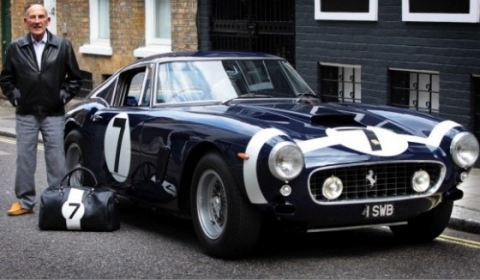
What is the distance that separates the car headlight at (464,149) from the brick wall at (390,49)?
217 inches

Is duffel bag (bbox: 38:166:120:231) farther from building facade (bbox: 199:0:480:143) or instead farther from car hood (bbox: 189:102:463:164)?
building facade (bbox: 199:0:480:143)

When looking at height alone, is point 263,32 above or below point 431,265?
above

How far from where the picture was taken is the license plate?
26.7ft

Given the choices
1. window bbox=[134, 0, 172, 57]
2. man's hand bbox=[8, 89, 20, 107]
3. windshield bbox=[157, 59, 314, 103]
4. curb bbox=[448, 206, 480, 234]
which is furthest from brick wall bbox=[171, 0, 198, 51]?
curb bbox=[448, 206, 480, 234]

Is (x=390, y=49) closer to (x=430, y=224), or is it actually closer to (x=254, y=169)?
(x=430, y=224)

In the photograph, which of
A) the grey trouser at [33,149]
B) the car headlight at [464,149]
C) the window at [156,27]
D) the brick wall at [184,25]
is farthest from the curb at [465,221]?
the window at [156,27]

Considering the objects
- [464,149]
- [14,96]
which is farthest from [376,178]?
[14,96]

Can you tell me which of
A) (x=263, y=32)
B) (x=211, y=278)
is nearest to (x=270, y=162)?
(x=211, y=278)

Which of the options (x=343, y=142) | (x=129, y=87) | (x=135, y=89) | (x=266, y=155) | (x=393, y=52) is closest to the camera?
(x=266, y=155)

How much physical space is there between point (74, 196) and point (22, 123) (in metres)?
1.18

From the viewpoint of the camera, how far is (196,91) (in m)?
9.66

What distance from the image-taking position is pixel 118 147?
9781 mm

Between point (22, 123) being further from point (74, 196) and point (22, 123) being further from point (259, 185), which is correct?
point (259, 185)

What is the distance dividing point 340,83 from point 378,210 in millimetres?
8706
